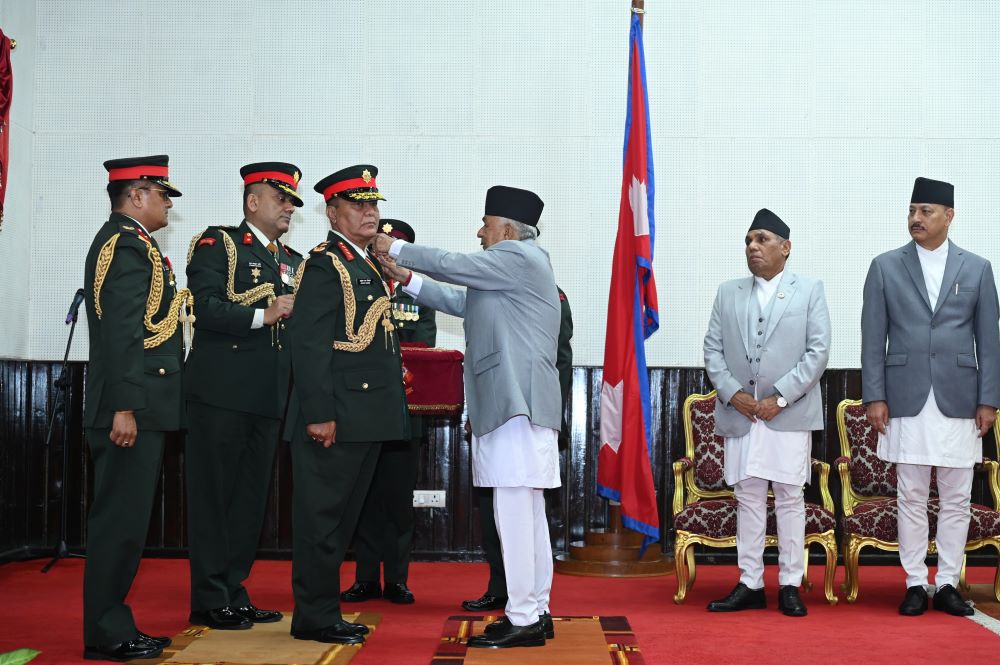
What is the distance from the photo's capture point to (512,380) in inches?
146

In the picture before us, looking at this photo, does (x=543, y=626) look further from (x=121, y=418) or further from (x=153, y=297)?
(x=153, y=297)

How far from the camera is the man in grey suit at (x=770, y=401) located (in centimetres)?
457

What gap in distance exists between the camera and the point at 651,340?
627 cm

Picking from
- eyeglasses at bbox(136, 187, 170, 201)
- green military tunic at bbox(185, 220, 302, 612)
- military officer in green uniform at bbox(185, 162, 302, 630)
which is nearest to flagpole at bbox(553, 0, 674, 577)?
military officer in green uniform at bbox(185, 162, 302, 630)

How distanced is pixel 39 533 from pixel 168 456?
835 mm

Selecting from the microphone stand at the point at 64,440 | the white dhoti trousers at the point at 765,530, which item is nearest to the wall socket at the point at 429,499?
the microphone stand at the point at 64,440

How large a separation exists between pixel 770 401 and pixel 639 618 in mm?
1083

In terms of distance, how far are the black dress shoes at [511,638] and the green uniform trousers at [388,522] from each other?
1.13 metres

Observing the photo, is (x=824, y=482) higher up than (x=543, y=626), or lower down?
higher up

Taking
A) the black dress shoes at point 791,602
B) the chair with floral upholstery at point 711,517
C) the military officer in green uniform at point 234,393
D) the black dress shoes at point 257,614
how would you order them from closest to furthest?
the military officer in green uniform at point 234,393, the black dress shoes at point 257,614, the black dress shoes at point 791,602, the chair with floral upholstery at point 711,517

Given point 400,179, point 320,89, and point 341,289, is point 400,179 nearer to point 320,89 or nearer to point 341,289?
point 320,89

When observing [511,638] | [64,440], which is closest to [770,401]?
Result: [511,638]

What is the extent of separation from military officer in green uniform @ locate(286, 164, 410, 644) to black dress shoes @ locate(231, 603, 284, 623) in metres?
0.38

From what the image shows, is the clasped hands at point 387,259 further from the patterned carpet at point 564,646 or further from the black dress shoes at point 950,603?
the black dress shoes at point 950,603
